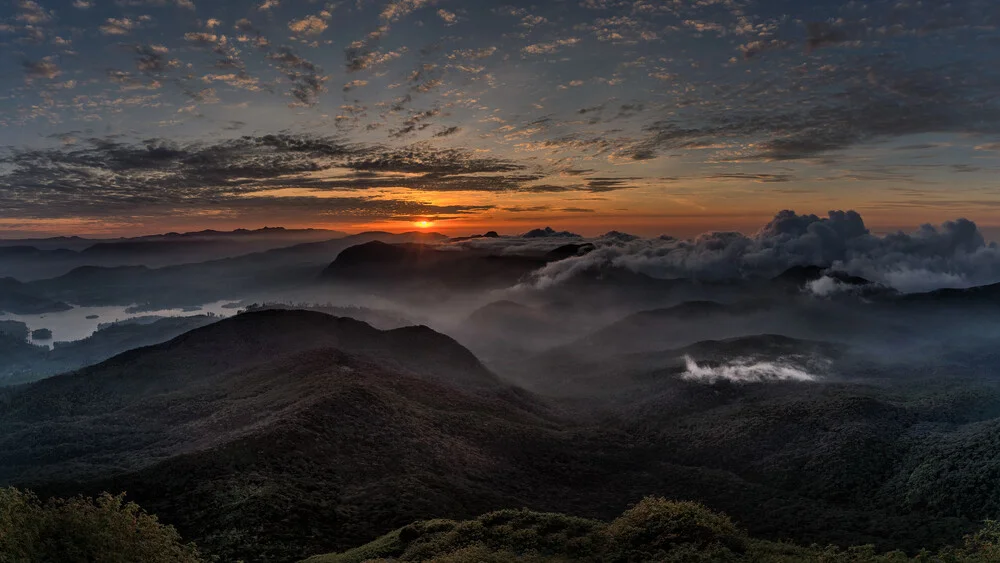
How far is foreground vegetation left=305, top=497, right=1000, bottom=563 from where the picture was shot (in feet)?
139

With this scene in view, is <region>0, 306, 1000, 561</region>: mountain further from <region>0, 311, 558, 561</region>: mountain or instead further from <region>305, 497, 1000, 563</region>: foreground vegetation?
<region>305, 497, 1000, 563</region>: foreground vegetation

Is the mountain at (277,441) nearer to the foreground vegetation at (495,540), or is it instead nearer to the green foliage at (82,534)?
the foreground vegetation at (495,540)

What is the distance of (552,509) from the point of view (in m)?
81.9

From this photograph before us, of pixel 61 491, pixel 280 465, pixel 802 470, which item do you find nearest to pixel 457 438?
pixel 280 465

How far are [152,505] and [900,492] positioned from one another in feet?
401

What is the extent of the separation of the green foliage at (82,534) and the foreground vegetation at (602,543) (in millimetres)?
17381

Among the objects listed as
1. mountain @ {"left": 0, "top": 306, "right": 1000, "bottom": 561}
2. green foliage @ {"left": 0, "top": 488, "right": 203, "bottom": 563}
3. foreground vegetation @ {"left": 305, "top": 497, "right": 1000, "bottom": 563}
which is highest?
green foliage @ {"left": 0, "top": 488, "right": 203, "bottom": 563}

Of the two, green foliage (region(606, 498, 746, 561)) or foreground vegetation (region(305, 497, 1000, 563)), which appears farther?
green foliage (region(606, 498, 746, 561))

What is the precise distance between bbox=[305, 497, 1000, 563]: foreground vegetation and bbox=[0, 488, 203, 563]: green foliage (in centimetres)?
1738

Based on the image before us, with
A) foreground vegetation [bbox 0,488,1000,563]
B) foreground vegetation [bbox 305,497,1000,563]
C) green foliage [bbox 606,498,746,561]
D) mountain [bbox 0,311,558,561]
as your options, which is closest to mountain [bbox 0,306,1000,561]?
mountain [bbox 0,311,558,561]

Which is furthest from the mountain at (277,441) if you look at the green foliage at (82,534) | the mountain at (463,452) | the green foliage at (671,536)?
the green foliage at (671,536)

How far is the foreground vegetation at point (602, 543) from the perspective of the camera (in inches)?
1663

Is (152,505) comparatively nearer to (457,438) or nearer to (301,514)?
(301,514)

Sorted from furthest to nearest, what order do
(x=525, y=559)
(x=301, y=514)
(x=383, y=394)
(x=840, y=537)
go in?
(x=383, y=394) → (x=840, y=537) → (x=301, y=514) → (x=525, y=559)
